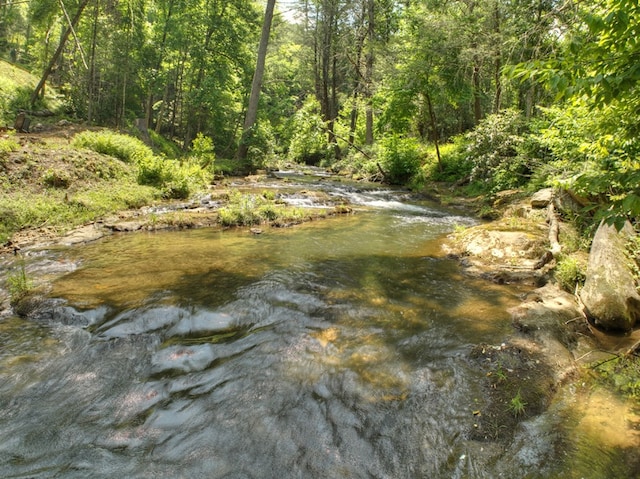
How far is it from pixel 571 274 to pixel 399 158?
13638 mm

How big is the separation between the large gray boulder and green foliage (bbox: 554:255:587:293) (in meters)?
0.49

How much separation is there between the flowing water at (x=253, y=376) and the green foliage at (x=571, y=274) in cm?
85

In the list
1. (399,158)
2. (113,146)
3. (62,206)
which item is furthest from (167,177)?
(399,158)

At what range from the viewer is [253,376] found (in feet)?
12.8

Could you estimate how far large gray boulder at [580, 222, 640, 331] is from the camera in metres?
4.68

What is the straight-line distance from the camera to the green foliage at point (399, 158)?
1861 cm

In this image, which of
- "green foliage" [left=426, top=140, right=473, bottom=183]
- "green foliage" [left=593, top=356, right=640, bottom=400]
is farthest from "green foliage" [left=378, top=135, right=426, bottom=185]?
"green foliage" [left=593, top=356, right=640, bottom=400]

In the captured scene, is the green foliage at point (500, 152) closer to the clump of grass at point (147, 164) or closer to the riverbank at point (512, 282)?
the riverbank at point (512, 282)

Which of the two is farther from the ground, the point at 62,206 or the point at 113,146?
the point at 113,146

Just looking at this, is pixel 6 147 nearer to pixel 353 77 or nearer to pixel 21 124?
pixel 21 124

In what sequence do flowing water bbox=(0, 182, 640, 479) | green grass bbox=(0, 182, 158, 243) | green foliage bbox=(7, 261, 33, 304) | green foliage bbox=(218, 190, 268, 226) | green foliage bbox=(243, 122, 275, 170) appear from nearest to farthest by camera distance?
1. flowing water bbox=(0, 182, 640, 479)
2. green foliage bbox=(7, 261, 33, 304)
3. green grass bbox=(0, 182, 158, 243)
4. green foliage bbox=(218, 190, 268, 226)
5. green foliage bbox=(243, 122, 275, 170)

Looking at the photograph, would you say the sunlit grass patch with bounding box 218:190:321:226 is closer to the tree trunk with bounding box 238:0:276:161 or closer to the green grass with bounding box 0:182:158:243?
the green grass with bounding box 0:182:158:243

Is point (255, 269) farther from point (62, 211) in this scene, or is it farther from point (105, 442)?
point (62, 211)

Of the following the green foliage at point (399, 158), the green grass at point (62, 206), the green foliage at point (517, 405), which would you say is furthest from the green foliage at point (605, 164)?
the green foliage at point (399, 158)
